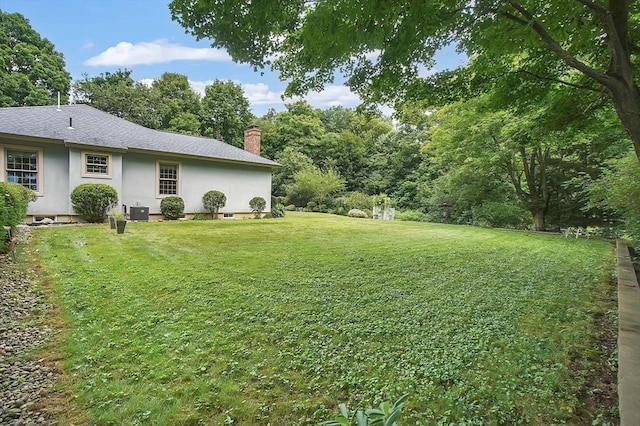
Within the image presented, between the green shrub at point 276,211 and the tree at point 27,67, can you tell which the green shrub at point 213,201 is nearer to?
the green shrub at point 276,211

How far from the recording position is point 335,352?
114 inches

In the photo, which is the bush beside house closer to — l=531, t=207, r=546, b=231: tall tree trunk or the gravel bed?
the gravel bed

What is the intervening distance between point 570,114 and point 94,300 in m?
7.46

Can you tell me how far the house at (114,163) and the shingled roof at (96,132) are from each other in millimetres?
22

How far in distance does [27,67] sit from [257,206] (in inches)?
927

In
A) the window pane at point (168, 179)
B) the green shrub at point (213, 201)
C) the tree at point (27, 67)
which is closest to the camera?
the window pane at point (168, 179)

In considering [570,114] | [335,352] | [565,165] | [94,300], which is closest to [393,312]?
[335,352]

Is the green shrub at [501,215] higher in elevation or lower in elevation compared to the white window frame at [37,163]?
lower

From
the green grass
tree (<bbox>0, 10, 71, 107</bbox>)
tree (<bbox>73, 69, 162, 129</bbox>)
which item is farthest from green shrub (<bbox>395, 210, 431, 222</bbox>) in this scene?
tree (<bbox>0, 10, 71, 107</bbox>)

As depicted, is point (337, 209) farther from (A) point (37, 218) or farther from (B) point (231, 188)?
(A) point (37, 218)

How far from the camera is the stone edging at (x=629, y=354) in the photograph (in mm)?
1869

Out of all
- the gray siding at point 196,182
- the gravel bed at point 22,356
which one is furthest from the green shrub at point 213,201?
the gravel bed at point 22,356

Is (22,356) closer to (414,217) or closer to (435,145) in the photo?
(435,145)

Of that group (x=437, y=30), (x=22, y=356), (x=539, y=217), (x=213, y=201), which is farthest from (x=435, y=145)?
(x=22, y=356)
